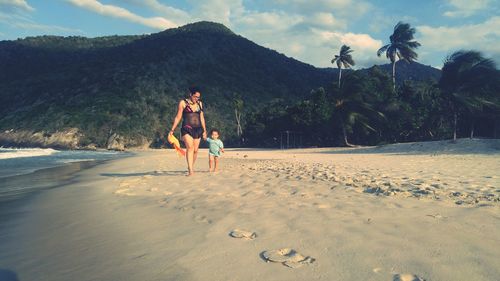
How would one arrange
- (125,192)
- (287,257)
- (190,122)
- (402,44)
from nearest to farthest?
1. (287,257)
2. (125,192)
3. (190,122)
4. (402,44)

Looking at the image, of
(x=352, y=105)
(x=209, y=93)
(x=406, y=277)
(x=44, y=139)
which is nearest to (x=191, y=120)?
(x=406, y=277)

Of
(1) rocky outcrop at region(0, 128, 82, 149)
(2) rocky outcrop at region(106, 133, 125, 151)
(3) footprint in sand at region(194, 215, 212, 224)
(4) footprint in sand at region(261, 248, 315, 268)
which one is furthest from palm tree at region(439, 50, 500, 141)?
(1) rocky outcrop at region(0, 128, 82, 149)

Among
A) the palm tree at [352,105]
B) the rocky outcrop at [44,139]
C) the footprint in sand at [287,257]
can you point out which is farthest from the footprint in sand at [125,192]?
the rocky outcrop at [44,139]

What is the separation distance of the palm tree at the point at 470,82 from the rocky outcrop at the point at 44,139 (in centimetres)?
5915

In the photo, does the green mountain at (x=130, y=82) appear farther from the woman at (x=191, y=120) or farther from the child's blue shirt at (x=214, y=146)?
the woman at (x=191, y=120)

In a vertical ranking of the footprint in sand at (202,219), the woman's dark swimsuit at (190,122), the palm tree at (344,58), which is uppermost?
the palm tree at (344,58)

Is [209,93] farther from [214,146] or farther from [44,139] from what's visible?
[214,146]

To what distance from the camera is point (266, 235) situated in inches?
118

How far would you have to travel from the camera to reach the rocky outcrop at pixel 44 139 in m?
61.6

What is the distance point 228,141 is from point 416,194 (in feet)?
193

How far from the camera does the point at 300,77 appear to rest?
102750 mm

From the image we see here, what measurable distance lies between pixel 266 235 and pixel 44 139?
70.9 meters

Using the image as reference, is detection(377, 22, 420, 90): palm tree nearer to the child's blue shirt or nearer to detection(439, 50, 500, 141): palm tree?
detection(439, 50, 500, 141): palm tree

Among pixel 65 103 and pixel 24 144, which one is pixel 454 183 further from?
pixel 65 103
